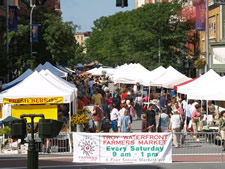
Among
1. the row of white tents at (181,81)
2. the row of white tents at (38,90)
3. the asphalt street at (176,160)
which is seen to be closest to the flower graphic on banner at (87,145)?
the asphalt street at (176,160)

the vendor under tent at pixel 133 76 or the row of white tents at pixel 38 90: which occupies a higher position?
the vendor under tent at pixel 133 76

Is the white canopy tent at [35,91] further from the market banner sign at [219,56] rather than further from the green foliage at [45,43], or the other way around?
the green foliage at [45,43]

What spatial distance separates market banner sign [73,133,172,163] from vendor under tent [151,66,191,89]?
58.4 ft

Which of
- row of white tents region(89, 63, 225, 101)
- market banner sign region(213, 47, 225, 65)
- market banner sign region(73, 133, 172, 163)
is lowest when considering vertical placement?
market banner sign region(73, 133, 172, 163)

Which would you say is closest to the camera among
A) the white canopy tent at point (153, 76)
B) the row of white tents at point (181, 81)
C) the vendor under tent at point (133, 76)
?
the row of white tents at point (181, 81)

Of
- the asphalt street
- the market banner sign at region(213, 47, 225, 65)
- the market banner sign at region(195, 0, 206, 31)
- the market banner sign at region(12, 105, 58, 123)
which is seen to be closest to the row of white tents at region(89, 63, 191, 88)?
the market banner sign at region(213, 47, 225, 65)

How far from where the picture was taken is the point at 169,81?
1411 inches

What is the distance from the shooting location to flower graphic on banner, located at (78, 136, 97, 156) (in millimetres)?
17812

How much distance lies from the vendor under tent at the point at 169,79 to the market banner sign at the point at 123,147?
17803mm

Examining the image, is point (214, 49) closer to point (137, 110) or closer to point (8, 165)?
point (137, 110)

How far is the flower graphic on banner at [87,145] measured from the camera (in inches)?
701

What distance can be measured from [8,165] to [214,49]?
81.6 feet

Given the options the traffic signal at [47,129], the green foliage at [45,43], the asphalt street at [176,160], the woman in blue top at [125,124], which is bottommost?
the asphalt street at [176,160]

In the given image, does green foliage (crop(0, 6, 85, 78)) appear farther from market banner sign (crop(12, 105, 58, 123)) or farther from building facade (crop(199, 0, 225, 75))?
market banner sign (crop(12, 105, 58, 123))
